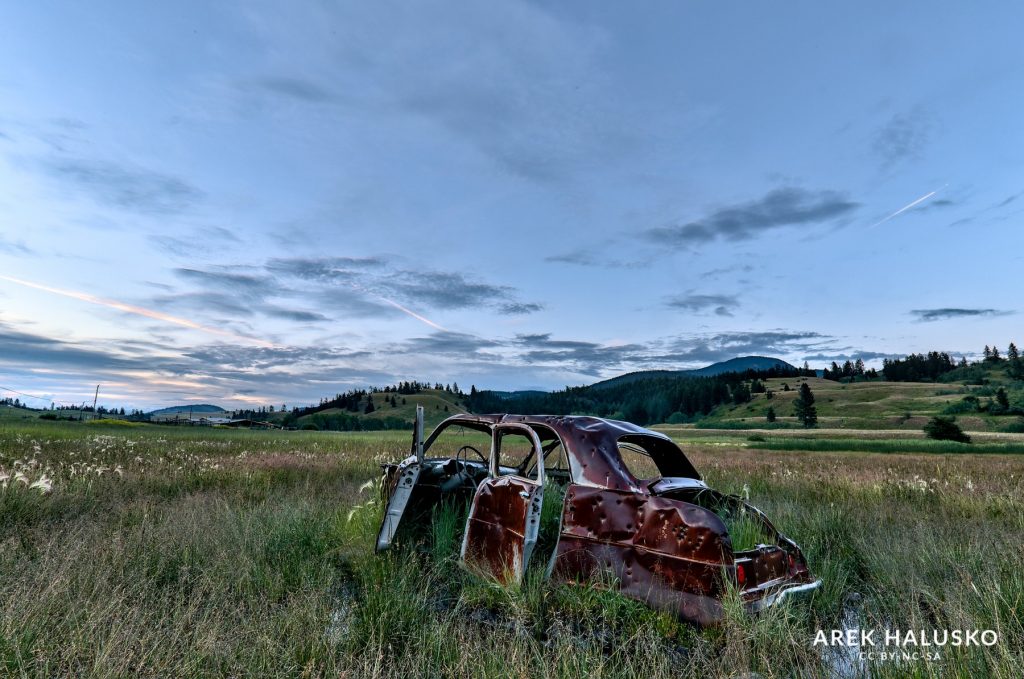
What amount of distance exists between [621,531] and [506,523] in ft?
3.67

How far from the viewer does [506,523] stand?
4699 millimetres

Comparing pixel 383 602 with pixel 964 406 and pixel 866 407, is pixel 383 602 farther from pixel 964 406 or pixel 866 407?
pixel 866 407

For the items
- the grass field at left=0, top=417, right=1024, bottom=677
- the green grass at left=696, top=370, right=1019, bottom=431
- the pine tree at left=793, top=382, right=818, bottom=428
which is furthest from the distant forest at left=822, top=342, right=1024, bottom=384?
the grass field at left=0, top=417, right=1024, bottom=677

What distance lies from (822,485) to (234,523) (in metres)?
12.2

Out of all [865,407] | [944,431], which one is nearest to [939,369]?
[865,407]

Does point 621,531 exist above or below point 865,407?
below

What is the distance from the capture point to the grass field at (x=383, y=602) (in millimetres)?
3416

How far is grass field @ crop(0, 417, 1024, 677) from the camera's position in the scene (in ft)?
11.2

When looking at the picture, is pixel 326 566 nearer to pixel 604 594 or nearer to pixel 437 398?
pixel 604 594

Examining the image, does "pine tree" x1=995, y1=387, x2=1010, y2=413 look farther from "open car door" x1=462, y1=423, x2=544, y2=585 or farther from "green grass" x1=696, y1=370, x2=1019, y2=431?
"open car door" x1=462, y1=423, x2=544, y2=585

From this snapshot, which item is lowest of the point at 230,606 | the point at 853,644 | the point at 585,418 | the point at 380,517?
the point at 853,644

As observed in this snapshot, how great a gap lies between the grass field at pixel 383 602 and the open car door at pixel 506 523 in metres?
0.22

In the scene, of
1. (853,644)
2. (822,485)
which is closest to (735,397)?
(822,485)

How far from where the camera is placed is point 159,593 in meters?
4.94
